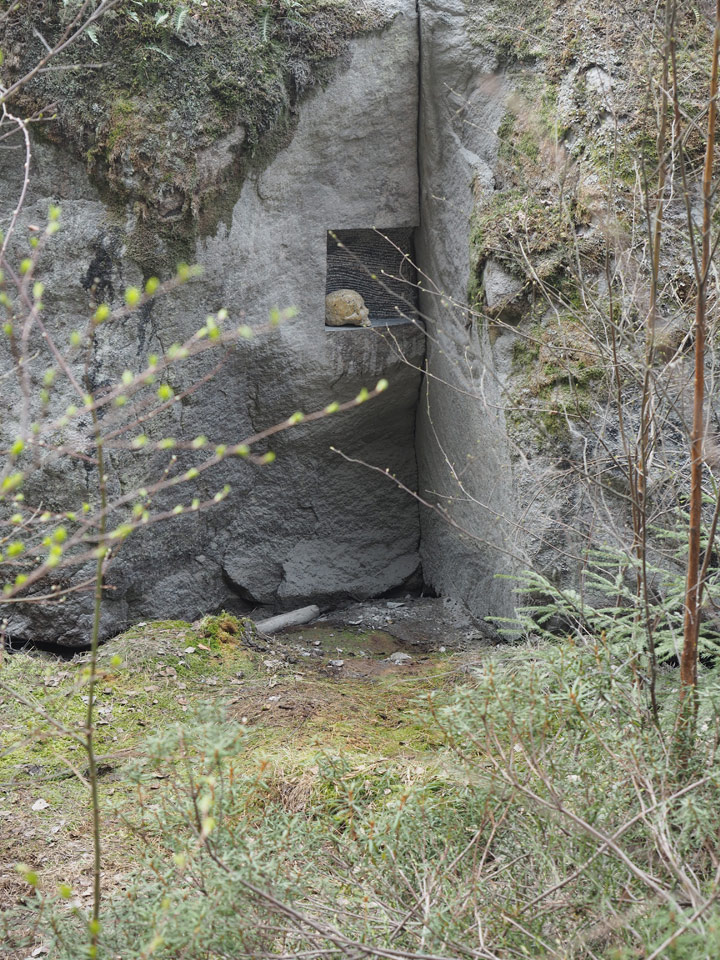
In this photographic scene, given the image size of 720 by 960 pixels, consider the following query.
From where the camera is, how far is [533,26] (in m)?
4.85

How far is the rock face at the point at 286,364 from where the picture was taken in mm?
5148

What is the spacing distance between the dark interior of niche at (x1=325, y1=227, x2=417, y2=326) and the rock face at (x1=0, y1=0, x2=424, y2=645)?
121mm

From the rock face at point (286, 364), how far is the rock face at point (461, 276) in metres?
0.20

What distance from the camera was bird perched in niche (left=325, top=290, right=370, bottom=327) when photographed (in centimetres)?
575

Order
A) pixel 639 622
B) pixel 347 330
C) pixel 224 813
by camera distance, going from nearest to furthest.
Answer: pixel 224 813 < pixel 639 622 < pixel 347 330

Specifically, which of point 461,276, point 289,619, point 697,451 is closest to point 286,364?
point 461,276

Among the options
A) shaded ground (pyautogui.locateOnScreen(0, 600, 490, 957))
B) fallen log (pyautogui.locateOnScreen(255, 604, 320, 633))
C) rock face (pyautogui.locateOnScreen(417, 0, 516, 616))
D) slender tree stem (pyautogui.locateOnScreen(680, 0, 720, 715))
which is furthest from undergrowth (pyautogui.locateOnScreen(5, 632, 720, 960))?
fallen log (pyautogui.locateOnScreen(255, 604, 320, 633))

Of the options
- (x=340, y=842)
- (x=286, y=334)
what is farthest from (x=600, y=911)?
(x=286, y=334)

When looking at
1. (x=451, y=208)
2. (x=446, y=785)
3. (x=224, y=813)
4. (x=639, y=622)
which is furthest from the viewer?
(x=451, y=208)

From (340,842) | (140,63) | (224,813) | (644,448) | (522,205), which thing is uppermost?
(140,63)

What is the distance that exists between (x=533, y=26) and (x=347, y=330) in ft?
6.60

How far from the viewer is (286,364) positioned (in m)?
5.69

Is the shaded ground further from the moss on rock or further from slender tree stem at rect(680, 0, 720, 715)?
the moss on rock

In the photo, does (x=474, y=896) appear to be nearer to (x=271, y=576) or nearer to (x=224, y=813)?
(x=224, y=813)
